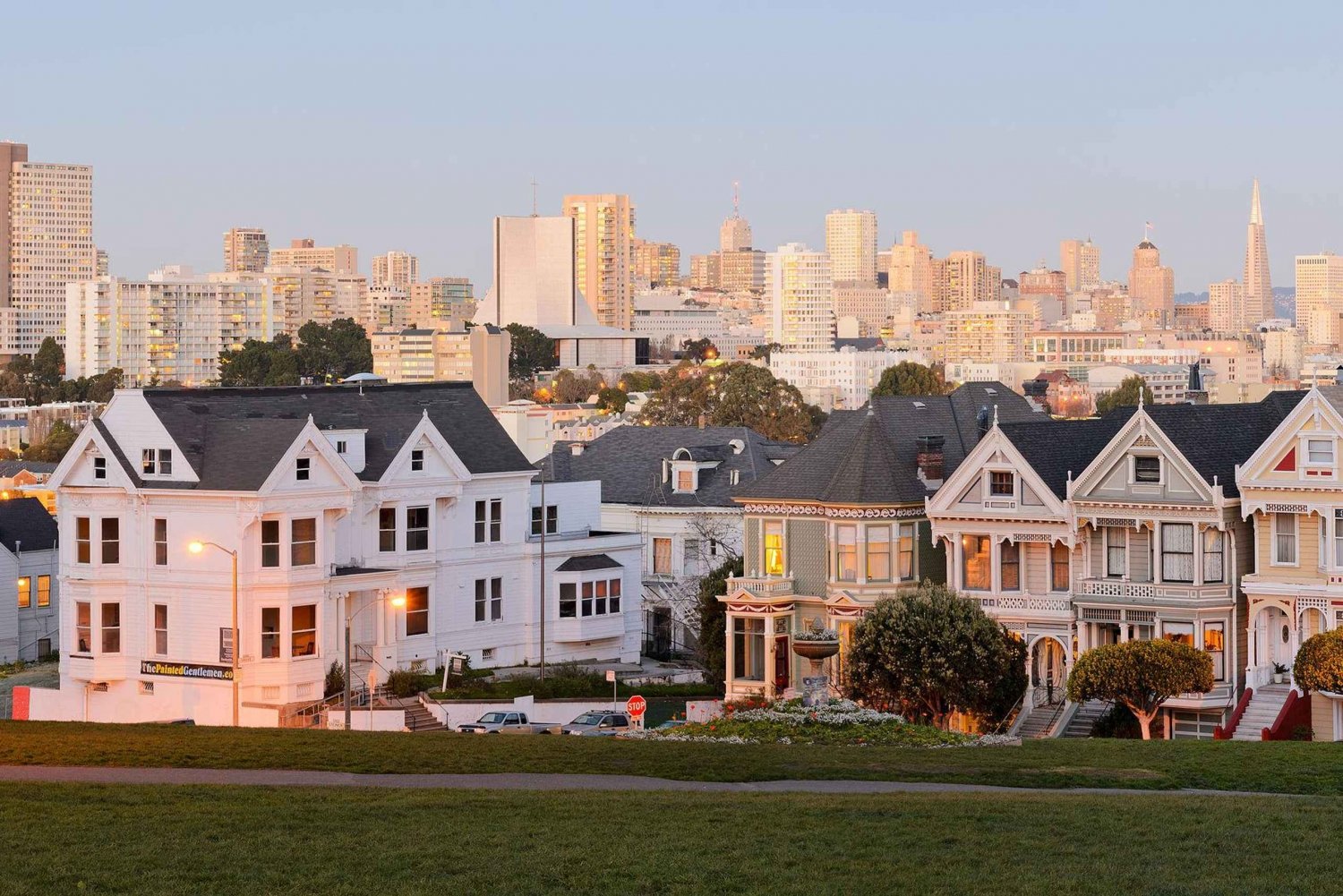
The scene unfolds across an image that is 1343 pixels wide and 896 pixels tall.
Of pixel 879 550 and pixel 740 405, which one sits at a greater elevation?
pixel 740 405

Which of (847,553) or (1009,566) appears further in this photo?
(847,553)

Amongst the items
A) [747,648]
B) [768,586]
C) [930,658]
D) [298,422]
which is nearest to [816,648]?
[930,658]

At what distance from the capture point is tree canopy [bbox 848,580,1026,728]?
173 ft

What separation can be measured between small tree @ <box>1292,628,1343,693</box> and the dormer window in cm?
2876

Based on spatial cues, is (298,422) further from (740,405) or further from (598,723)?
(740,405)

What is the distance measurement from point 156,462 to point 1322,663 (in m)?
29.8

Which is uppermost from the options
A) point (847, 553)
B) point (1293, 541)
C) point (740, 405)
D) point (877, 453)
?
point (740, 405)

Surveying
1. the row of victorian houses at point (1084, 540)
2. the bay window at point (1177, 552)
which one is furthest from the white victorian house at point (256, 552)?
the bay window at point (1177, 552)

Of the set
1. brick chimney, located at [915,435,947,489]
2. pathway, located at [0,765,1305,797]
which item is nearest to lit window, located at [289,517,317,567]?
brick chimney, located at [915,435,947,489]

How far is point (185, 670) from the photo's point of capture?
59969 mm

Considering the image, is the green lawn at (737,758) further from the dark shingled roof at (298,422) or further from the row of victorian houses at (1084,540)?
the dark shingled roof at (298,422)

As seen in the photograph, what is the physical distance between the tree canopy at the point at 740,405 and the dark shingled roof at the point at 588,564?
299 ft

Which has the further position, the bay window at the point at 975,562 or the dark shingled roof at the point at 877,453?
the dark shingled roof at the point at 877,453

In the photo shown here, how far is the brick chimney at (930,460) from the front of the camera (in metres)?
60.4
